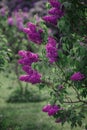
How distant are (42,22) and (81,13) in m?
0.58

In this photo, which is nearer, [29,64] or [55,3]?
[55,3]

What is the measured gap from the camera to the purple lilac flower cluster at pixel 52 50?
5348mm

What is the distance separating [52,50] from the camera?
5.36m

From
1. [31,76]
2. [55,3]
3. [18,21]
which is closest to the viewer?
[55,3]

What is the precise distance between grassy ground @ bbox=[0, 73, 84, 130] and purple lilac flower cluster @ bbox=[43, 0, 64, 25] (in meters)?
2.84

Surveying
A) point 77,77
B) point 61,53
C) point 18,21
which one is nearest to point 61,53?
point 61,53

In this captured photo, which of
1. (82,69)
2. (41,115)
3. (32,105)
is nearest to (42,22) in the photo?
(82,69)

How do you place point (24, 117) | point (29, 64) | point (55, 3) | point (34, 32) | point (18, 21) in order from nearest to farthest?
point (55, 3) < point (34, 32) < point (29, 64) < point (24, 117) < point (18, 21)

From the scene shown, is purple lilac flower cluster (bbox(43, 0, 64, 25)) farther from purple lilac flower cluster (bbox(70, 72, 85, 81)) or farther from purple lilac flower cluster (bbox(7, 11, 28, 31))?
purple lilac flower cluster (bbox(7, 11, 28, 31))

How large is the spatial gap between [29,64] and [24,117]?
3.34 m

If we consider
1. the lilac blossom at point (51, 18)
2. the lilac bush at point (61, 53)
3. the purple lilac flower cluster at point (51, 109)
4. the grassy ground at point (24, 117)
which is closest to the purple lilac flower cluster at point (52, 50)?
the lilac bush at point (61, 53)

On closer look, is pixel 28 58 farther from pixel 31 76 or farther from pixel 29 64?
pixel 31 76

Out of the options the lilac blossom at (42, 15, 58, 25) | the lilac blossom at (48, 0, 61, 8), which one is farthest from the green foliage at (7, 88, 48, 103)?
the lilac blossom at (48, 0, 61, 8)

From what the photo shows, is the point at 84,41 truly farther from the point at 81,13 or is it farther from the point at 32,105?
the point at 32,105
